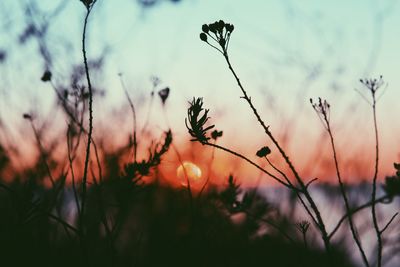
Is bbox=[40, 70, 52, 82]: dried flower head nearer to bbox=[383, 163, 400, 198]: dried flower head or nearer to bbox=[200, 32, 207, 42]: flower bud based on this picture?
bbox=[200, 32, 207, 42]: flower bud

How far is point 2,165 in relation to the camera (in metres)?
7.35

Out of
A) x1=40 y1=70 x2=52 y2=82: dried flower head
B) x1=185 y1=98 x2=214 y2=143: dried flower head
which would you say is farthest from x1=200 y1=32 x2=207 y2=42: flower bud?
x1=40 y1=70 x2=52 y2=82: dried flower head

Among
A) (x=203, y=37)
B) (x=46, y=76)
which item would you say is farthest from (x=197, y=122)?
(x=46, y=76)

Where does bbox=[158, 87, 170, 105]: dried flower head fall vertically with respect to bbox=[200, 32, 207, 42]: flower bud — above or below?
above

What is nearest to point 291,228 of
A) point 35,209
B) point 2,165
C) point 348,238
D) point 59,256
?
point 348,238

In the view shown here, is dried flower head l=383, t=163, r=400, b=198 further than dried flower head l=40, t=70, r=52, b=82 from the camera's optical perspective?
No

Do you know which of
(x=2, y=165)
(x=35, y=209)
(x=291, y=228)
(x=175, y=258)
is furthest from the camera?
(x=291, y=228)

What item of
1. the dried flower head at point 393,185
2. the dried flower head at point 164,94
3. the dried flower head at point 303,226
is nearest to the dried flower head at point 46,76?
the dried flower head at point 164,94

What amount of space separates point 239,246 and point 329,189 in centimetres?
191

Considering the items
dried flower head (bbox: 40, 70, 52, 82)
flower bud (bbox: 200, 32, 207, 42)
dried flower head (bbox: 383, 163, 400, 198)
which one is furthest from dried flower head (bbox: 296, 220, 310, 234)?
dried flower head (bbox: 40, 70, 52, 82)

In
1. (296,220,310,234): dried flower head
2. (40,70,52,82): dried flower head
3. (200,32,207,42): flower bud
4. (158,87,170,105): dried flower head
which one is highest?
(40,70,52,82): dried flower head

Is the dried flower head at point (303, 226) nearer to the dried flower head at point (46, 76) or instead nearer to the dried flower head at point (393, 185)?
the dried flower head at point (393, 185)

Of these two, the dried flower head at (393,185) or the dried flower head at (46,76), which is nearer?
the dried flower head at (393,185)

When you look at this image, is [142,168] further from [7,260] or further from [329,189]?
[329,189]
